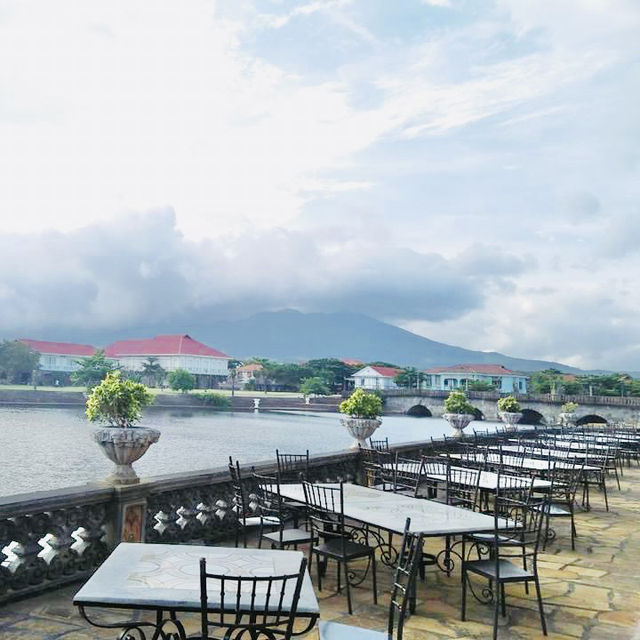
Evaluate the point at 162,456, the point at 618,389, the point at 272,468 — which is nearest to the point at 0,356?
the point at 162,456

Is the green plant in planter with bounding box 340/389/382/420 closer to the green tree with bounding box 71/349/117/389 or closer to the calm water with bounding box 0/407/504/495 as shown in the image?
the calm water with bounding box 0/407/504/495

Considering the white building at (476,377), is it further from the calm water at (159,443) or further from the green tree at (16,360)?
the green tree at (16,360)

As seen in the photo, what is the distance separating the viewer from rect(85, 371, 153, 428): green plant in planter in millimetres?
6203

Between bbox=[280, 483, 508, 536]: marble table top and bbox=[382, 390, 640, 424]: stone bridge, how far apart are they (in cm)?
5159

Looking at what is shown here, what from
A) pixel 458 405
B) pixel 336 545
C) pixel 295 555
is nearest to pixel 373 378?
pixel 458 405

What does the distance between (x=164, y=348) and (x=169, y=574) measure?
462 ft

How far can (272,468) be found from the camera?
7.70 meters

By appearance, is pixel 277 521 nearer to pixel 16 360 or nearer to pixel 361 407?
pixel 361 407

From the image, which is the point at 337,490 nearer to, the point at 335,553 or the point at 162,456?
the point at 335,553

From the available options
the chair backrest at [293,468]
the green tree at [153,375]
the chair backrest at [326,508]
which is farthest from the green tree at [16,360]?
the chair backrest at [326,508]

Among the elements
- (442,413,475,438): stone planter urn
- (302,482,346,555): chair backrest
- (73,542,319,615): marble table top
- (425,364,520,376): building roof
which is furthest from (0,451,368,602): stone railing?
(425,364,520,376): building roof

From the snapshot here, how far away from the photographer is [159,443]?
43.1m

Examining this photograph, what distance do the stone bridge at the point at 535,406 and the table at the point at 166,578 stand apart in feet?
178

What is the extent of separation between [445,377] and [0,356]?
254ft
